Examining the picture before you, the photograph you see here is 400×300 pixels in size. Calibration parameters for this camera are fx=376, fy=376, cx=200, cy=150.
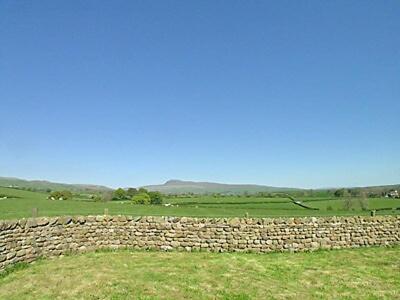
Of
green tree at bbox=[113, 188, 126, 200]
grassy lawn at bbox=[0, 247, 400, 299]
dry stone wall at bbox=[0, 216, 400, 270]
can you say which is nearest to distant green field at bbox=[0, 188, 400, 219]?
dry stone wall at bbox=[0, 216, 400, 270]

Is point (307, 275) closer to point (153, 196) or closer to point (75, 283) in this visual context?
point (75, 283)

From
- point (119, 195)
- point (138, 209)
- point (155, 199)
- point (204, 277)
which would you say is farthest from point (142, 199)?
point (204, 277)

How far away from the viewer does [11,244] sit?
12.3 meters

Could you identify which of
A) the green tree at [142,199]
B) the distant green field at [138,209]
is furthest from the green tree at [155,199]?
the distant green field at [138,209]

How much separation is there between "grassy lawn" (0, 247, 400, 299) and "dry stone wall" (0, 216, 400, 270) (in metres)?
0.76

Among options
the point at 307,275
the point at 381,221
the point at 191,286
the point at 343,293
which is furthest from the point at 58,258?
the point at 381,221

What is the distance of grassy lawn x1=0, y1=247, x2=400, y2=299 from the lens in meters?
9.59

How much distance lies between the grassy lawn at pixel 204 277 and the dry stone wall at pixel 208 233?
76 centimetres

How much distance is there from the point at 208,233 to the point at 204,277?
4.85 m

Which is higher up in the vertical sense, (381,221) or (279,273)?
(381,221)

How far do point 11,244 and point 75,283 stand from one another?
137 inches

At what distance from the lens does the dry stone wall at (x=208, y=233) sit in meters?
15.0

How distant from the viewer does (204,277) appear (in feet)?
36.8

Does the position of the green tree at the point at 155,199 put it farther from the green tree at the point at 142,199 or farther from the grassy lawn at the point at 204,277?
the grassy lawn at the point at 204,277
